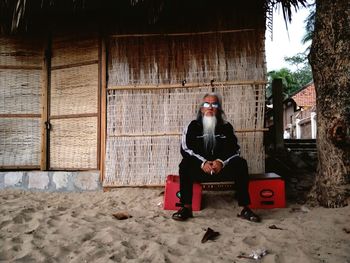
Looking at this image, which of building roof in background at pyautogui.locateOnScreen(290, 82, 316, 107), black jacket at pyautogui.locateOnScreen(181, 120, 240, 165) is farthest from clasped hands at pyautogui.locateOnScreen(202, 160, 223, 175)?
building roof in background at pyautogui.locateOnScreen(290, 82, 316, 107)

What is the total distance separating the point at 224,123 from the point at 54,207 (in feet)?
6.88

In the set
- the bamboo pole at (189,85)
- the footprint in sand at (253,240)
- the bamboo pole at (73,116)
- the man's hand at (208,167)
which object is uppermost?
the bamboo pole at (189,85)

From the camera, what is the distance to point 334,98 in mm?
3178

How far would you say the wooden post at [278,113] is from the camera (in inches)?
215

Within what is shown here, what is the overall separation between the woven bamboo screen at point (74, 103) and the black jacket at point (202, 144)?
159 centimetres

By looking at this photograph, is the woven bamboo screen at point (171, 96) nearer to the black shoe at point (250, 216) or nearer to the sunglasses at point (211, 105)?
the sunglasses at point (211, 105)

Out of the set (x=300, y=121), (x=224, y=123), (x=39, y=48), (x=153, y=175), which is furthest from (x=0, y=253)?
(x=300, y=121)

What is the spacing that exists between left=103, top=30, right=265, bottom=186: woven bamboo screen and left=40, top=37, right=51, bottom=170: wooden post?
102 cm

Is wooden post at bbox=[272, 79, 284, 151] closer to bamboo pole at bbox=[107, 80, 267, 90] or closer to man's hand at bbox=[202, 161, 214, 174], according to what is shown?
bamboo pole at bbox=[107, 80, 267, 90]

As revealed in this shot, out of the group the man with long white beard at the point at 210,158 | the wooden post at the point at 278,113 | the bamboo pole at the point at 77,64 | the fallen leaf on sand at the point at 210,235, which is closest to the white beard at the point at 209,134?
the man with long white beard at the point at 210,158

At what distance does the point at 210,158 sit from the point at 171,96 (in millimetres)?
1211

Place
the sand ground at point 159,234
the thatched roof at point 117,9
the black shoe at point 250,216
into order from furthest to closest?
1. the thatched roof at point 117,9
2. the black shoe at point 250,216
3. the sand ground at point 159,234

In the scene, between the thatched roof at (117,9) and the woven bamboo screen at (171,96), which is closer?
the thatched roof at (117,9)

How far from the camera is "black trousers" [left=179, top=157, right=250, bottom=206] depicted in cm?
309
